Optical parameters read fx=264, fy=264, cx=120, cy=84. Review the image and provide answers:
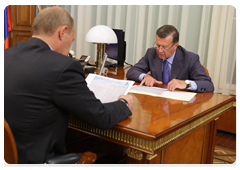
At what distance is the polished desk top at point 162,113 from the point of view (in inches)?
48.8

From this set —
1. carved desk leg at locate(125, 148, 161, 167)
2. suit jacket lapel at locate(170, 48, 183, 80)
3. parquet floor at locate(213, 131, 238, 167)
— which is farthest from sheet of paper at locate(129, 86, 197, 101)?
parquet floor at locate(213, 131, 238, 167)

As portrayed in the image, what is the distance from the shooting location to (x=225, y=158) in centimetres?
289

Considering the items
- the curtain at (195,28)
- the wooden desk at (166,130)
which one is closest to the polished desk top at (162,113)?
the wooden desk at (166,130)

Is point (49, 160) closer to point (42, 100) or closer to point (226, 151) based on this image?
point (42, 100)

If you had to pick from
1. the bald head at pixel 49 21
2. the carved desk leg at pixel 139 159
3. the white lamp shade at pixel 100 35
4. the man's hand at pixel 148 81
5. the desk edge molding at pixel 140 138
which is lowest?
the carved desk leg at pixel 139 159

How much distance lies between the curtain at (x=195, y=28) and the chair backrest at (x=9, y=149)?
345 cm

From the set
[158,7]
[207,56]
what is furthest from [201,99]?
[158,7]

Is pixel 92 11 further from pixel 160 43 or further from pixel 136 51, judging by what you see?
pixel 160 43

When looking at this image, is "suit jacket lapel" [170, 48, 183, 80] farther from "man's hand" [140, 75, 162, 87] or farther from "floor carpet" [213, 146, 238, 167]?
"floor carpet" [213, 146, 238, 167]

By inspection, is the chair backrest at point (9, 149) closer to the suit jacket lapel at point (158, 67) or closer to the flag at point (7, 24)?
the suit jacket lapel at point (158, 67)

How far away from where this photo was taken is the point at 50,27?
133 centimetres

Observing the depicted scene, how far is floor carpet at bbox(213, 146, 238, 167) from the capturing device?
8.98 feet

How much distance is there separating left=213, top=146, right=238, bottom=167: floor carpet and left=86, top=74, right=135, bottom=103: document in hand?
5.15 ft

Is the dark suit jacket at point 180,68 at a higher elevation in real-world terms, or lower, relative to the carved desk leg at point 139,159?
higher
